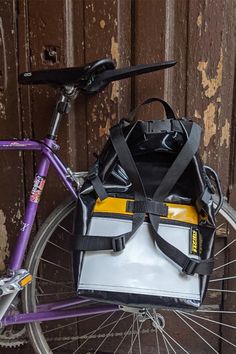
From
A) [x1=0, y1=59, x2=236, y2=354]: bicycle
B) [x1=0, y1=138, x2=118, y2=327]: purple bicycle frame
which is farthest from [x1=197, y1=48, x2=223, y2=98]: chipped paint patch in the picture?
[x1=0, y1=138, x2=118, y2=327]: purple bicycle frame

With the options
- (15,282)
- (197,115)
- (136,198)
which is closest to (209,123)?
(197,115)

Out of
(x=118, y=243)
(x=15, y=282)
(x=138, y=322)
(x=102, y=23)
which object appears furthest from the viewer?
(x=138, y=322)

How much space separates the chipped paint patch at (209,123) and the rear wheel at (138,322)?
0.29 m

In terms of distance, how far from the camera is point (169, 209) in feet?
4.73

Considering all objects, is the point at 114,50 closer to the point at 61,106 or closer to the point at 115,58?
the point at 115,58

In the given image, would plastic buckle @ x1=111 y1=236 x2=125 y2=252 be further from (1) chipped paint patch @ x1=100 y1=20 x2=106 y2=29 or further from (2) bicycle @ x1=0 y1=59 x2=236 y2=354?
(1) chipped paint patch @ x1=100 y1=20 x2=106 y2=29

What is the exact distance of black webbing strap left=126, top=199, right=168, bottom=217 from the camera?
1.41m

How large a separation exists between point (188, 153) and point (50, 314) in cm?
66

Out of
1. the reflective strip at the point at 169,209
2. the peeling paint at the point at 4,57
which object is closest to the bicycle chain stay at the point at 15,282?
the reflective strip at the point at 169,209

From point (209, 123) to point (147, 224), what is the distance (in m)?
0.50

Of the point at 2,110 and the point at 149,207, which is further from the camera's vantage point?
the point at 2,110

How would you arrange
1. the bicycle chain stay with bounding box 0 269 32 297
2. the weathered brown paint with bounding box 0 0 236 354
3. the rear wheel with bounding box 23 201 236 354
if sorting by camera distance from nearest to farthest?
the bicycle chain stay with bounding box 0 269 32 297 → the weathered brown paint with bounding box 0 0 236 354 → the rear wheel with bounding box 23 201 236 354

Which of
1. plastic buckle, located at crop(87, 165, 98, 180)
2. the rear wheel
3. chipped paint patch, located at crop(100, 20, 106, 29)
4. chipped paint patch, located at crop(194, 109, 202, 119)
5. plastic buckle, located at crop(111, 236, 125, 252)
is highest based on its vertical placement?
chipped paint patch, located at crop(100, 20, 106, 29)

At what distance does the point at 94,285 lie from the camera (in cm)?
140
